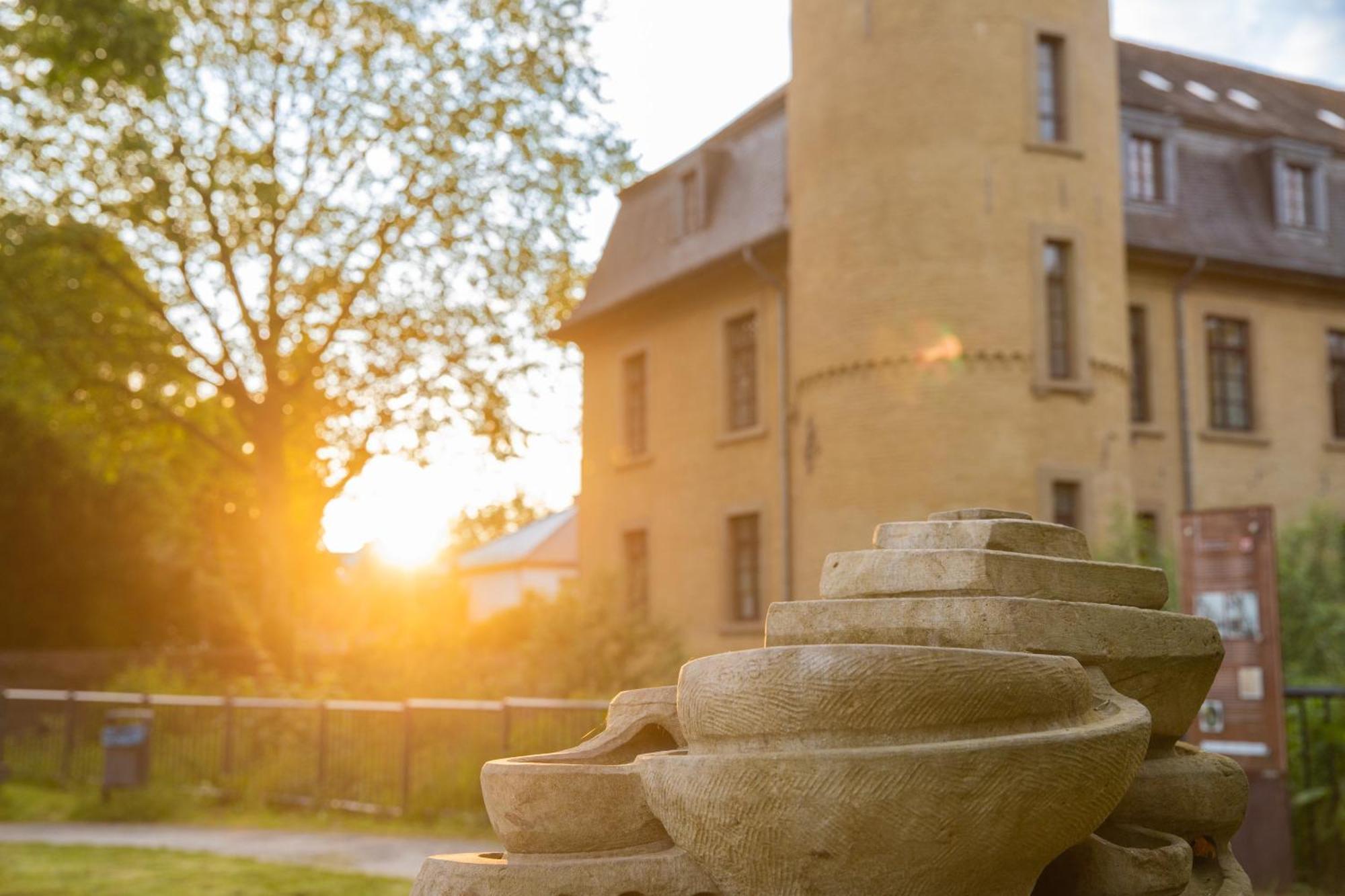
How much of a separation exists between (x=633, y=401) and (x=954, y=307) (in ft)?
33.4

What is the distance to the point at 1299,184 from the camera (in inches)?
1054

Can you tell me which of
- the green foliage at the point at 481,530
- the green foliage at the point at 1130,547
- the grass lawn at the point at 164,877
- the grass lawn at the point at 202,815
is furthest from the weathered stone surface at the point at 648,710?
the green foliage at the point at 481,530

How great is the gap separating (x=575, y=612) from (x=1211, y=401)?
1211 centimetres

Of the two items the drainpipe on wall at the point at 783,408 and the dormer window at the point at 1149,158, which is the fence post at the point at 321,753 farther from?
the dormer window at the point at 1149,158

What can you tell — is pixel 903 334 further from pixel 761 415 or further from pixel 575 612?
pixel 575 612

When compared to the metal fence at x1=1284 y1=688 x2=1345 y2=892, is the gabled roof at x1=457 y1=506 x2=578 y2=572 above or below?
above

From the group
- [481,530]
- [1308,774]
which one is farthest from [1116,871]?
[481,530]

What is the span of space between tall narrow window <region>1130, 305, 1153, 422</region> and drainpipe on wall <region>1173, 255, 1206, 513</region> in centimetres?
56

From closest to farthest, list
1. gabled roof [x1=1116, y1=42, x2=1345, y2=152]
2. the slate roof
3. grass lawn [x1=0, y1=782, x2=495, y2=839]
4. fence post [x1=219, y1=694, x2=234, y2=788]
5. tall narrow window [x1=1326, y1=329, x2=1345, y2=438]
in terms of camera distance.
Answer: grass lawn [x1=0, y1=782, x2=495, y2=839]
fence post [x1=219, y1=694, x2=234, y2=788]
the slate roof
gabled roof [x1=1116, y1=42, x2=1345, y2=152]
tall narrow window [x1=1326, y1=329, x2=1345, y2=438]

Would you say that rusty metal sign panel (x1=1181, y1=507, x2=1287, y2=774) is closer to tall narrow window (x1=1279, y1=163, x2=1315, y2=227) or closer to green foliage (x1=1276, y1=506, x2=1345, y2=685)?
green foliage (x1=1276, y1=506, x2=1345, y2=685)

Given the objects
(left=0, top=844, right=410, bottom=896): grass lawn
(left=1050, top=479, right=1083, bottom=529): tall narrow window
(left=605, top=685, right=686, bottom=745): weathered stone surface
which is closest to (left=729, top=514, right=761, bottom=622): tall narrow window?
(left=1050, top=479, right=1083, bottom=529): tall narrow window

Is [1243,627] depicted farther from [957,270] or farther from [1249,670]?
[957,270]

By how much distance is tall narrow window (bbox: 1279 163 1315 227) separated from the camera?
26562 millimetres

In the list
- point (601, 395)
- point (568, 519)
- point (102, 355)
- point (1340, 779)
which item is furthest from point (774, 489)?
point (568, 519)
